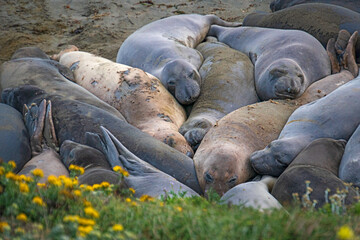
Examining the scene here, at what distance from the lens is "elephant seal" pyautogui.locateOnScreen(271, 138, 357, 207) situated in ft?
12.9

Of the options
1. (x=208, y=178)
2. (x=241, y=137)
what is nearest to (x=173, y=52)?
(x=241, y=137)

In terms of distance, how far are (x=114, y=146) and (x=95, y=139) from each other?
27cm

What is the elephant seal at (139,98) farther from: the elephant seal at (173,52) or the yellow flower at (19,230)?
the yellow flower at (19,230)

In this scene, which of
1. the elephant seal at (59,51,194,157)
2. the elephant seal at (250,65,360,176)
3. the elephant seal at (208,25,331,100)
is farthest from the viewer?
the elephant seal at (208,25,331,100)

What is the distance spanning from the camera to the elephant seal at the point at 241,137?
4.78 meters

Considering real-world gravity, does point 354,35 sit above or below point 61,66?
above

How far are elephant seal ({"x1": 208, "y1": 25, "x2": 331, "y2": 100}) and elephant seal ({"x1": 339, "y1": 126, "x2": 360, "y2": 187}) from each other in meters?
1.61

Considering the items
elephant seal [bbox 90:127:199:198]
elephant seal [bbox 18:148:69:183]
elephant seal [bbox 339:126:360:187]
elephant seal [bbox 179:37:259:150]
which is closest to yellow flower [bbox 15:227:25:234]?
elephant seal [bbox 90:127:199:198]

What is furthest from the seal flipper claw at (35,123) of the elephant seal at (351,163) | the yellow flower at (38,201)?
the elephant seal at (351,163)

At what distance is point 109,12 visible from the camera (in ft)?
35.1

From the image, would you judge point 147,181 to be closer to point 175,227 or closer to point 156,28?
point 175,227

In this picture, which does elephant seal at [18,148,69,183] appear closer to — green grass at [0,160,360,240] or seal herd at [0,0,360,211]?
seal herd at [0,0,360,211]

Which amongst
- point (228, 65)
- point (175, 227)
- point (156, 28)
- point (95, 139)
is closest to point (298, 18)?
point (228, 65)

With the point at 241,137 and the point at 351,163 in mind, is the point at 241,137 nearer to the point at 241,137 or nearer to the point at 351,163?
the point at 241,137
